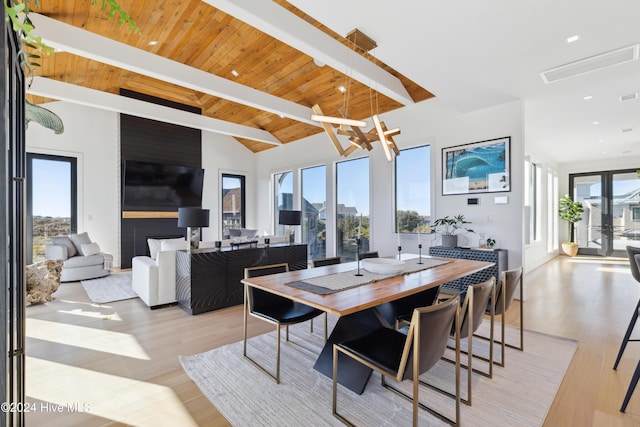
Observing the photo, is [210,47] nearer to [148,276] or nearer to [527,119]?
[148,276]

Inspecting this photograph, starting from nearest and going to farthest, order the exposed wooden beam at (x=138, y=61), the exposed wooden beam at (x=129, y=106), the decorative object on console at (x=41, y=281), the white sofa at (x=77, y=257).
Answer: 1. the exposed wooden beam at (x=138, y=61)
2. the decorative object on console at (x=41, y=281)
3. the exposed wooden beam at (x=129, y=106)
4. the white sofa at (x=77, y=257)

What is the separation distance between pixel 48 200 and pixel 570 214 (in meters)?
12.9

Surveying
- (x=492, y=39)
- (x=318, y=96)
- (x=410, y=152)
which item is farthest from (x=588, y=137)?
(x=318, y=96)

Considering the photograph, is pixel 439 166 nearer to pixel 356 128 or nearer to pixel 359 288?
pixel 356 128

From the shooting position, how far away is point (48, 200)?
6066 mm

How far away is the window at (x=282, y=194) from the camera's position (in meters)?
8.05

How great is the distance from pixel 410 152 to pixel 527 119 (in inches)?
76.2

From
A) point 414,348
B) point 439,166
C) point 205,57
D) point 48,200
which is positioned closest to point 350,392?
point 414,348

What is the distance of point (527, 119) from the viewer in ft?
16.3

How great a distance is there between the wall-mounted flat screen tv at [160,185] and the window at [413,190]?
4951 mm

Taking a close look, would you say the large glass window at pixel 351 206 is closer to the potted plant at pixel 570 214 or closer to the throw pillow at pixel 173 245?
the throw pillow at pixel 173 245

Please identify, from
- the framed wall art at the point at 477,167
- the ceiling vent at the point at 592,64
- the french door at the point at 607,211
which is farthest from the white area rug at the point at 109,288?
the french door at the point at 607,211

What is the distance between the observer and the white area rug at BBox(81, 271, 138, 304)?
4250mm

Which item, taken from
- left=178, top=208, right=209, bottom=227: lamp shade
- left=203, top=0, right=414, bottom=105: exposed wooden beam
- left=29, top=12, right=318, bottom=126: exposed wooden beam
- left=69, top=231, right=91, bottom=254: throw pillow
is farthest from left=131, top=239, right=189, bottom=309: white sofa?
left=203, top=0, right=414, bottom=105: exposed wooden beam
